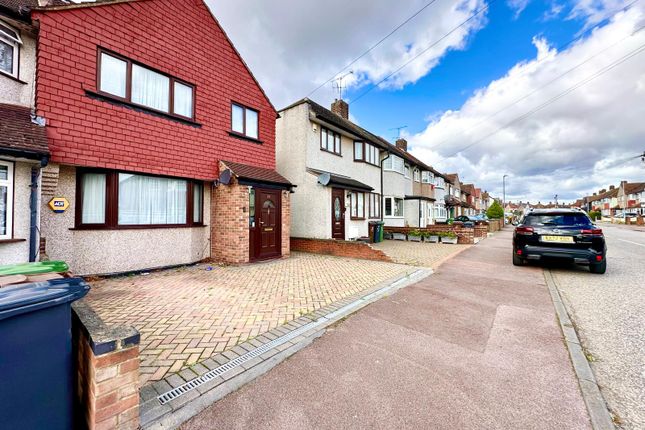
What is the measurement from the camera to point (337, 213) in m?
12.1

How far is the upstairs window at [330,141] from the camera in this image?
12734 millimetres

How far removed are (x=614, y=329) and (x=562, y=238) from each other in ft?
12.6

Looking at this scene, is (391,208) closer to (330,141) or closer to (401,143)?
(330,141)

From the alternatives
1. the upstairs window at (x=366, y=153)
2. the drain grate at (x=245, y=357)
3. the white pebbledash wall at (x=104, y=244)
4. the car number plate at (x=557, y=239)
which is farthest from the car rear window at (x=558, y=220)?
the white pebbledash wall at (x=104, y=244)

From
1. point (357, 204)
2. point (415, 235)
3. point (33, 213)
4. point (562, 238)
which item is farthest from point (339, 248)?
point (33, 213)

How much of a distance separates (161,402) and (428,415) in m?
2.19

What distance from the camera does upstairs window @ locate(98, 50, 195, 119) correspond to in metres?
6.46

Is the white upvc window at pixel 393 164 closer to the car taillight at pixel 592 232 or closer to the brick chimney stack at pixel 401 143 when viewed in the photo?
the brick chimney stack at pixel 401 143

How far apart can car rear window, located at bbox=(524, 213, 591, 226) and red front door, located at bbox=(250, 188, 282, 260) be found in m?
7.50

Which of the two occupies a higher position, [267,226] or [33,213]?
[33,213]

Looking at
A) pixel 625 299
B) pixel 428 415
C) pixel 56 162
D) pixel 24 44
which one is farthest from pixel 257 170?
pixel 625 299

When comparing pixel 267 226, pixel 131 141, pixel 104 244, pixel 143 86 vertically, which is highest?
pixel 143 86

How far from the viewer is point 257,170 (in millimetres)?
9414

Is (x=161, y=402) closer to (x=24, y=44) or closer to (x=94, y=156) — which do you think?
(x=94, y=156)
